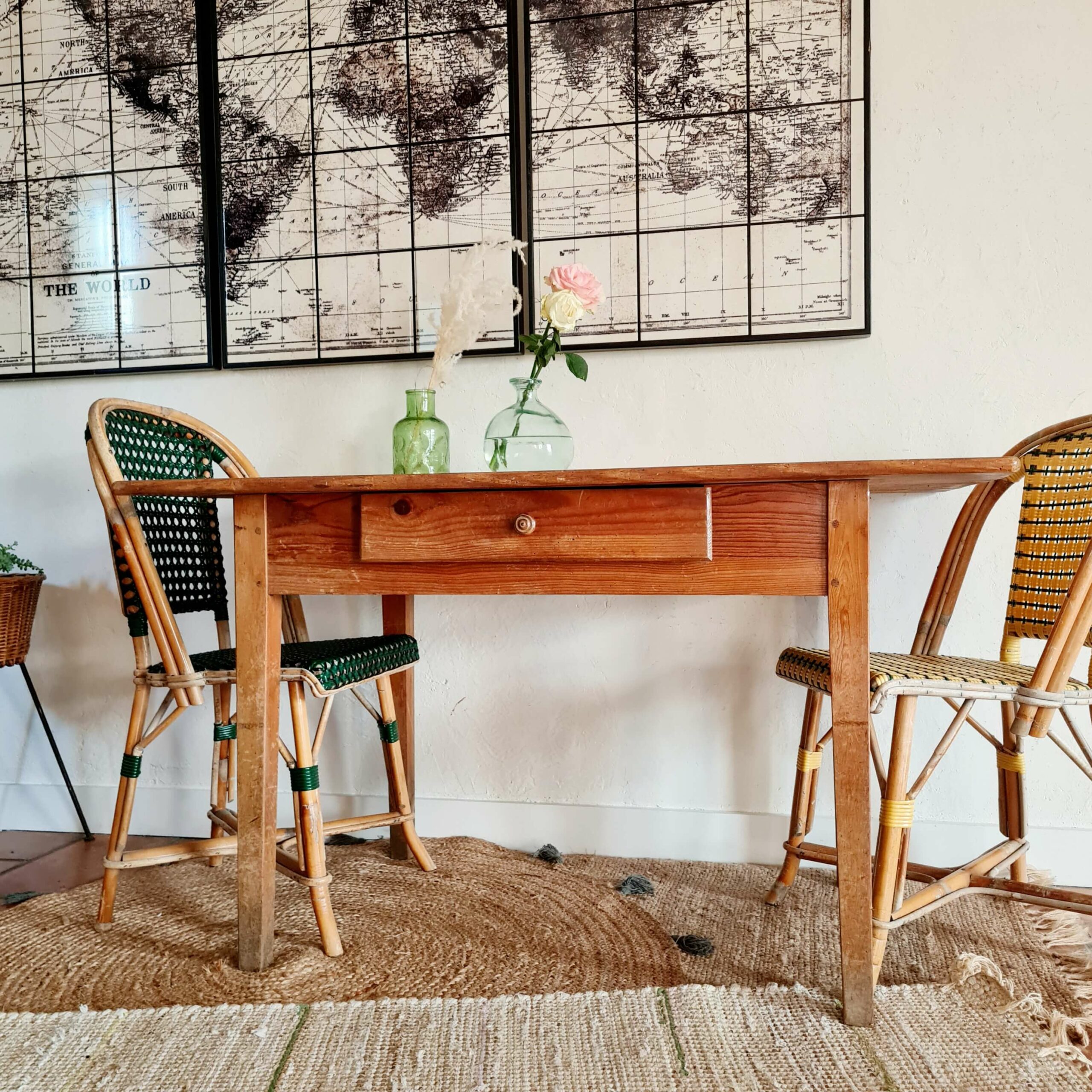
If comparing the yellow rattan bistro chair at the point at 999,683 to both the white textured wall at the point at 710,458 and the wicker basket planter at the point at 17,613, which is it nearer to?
the white textured wall at the point at 710,458

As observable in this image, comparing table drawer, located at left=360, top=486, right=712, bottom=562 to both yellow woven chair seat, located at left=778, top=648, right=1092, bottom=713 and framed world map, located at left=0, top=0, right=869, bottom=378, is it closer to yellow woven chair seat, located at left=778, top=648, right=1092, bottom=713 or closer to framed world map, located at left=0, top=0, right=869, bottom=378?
yellow woven chair seat, located at left=778, top=648, right=1092, bottom=713

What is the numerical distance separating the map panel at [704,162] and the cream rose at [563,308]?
372 millimetres

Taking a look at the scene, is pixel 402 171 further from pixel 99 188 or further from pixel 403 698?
pixel 403 698

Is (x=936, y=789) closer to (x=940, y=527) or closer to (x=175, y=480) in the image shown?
(x=940, y=527)

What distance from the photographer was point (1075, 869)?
1806mm

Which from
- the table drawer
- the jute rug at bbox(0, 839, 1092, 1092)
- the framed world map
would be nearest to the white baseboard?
the jute rug at bbox(0, 839, 1092, 1092)

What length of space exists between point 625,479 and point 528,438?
516mm

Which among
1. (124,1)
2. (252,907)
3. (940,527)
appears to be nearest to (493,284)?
(940,527)

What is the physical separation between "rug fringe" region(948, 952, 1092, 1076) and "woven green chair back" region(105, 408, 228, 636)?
4.84 feet

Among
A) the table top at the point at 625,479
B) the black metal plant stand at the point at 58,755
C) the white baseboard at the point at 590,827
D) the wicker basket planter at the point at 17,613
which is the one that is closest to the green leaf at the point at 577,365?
the table top at the point at 625,479

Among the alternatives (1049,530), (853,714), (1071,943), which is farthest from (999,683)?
(1071,943)

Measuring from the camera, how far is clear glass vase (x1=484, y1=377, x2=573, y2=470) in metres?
1.70

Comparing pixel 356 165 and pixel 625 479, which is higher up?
pixel 356 165

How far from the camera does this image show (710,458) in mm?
1938
